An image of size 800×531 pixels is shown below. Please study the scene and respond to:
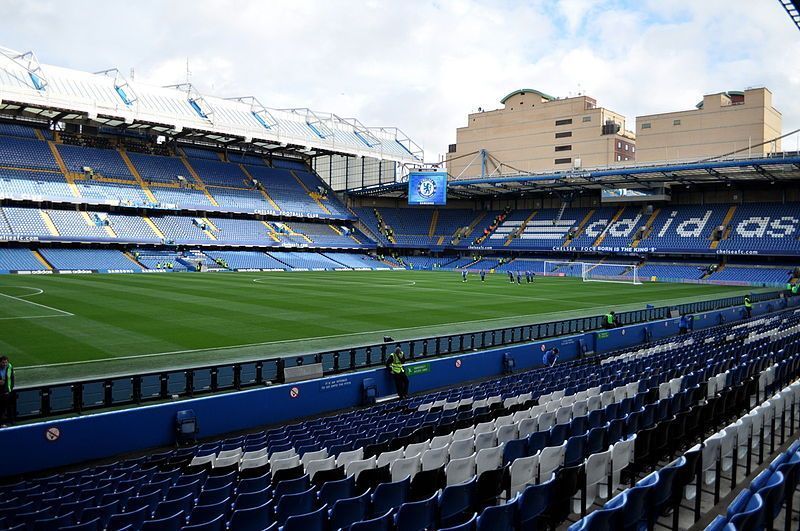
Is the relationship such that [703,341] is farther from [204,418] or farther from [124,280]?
[124,280]

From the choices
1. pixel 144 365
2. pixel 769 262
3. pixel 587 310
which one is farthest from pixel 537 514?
pixel 769 262

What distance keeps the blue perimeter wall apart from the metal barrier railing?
1981mm

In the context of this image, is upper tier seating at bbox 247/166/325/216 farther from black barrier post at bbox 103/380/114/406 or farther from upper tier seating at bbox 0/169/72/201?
black barrier post at bbox 103/380/114/406

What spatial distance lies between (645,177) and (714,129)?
1647 cm

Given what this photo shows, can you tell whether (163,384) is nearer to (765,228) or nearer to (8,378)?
(8,378)

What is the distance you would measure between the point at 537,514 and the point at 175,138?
77831 millimetres

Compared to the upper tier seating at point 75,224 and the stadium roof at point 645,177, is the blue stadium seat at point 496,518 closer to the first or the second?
the stadium roof at point 645,177

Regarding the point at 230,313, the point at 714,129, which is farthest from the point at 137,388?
the point at 714,129

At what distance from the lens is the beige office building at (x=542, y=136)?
3287 inches

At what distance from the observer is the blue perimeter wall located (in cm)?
1092

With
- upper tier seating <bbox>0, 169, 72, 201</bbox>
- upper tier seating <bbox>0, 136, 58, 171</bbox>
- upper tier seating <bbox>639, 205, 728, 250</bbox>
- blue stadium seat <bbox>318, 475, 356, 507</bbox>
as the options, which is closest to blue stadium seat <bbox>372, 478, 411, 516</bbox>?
blue stadium seat <bbox>318, 475, 356, 507</bbox>

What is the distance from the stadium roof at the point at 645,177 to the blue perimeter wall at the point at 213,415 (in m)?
44.7

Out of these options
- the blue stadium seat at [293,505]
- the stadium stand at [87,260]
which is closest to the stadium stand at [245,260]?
the stadium stand at [87,260]

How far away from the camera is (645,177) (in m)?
63.2
